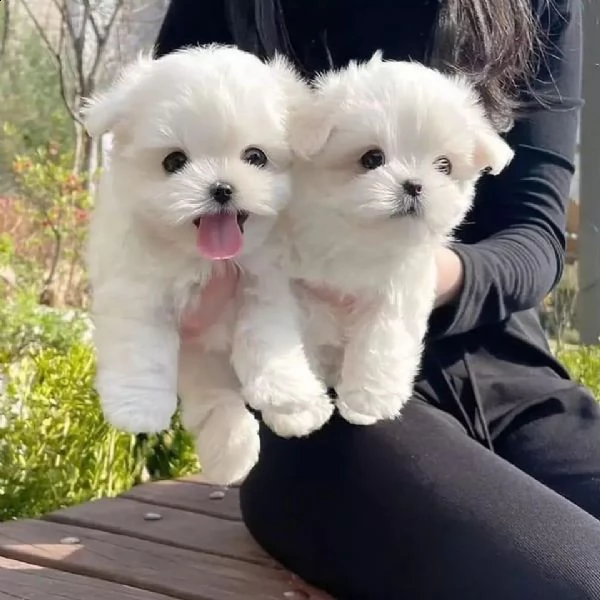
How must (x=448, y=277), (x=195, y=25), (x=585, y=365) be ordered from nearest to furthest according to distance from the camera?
(x=448, y=277) < (x=195, y=25) < (x=585, y=365)

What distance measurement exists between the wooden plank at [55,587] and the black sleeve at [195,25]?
3.23 ft

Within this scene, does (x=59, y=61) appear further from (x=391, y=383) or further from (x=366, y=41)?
(x=391, y=383)

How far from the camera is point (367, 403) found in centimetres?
150

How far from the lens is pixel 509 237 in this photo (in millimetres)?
1879

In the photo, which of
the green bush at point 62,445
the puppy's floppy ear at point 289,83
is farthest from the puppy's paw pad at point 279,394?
the green bush at point 62,445

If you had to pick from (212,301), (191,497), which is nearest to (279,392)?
(212,301)

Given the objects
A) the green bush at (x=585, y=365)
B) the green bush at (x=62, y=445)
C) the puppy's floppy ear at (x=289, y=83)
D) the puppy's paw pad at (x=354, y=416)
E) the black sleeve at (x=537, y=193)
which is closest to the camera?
the puppy's floppy ear at (x=289, y=83)

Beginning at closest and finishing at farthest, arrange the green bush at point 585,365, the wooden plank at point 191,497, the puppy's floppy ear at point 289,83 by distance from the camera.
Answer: the puppy's floppy ear at point 289,83 < the wooden plank at point 191,497 < the green bush at point 585,365

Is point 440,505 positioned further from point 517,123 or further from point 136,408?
point 517,123

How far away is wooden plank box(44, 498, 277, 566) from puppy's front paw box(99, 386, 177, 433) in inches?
30.1

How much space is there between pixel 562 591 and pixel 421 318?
42cm

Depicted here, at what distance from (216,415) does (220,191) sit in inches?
16.5

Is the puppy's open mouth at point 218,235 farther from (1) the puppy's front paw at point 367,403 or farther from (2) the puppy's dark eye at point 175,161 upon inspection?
(1) the puppy's front paw at point 367,403

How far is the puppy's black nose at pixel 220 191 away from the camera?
1.28 metres
